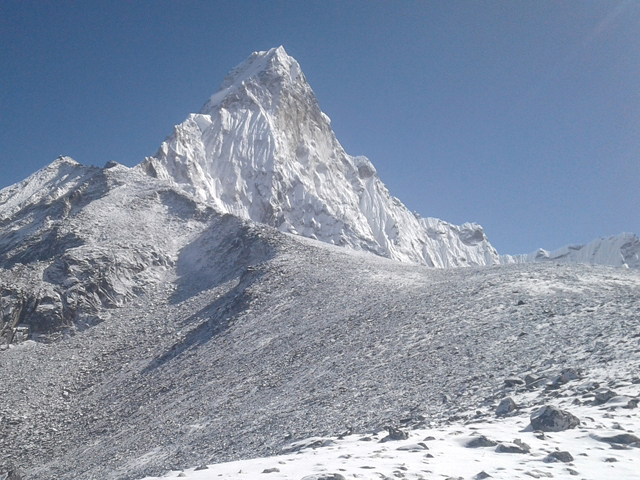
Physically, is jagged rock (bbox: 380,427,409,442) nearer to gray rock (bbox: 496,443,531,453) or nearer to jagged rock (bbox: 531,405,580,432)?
gray rock (bbox: 496,443,531,453)

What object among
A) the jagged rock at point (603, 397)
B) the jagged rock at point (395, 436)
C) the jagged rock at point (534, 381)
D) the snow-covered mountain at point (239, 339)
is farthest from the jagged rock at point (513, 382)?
the jagged rock at point (395, 436)

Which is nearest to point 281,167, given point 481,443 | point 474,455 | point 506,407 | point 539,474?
point 506,407

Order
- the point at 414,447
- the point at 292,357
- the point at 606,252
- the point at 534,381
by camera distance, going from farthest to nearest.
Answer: the point at 606,252 < the point at 292,357 < the point at 534,381 < the point at 414,447

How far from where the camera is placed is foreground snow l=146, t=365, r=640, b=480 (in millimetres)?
7945

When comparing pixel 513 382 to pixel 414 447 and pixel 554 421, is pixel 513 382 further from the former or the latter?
pixel 414 447

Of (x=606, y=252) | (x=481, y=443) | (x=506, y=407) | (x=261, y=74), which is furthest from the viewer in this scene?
(x=606, y=252)

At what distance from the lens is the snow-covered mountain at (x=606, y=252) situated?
167 meters

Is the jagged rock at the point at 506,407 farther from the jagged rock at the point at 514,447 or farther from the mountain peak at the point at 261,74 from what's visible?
the mountain peak at the point at 261,74

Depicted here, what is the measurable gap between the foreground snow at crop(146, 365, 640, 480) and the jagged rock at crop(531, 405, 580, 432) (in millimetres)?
182

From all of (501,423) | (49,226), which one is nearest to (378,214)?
(49,226)

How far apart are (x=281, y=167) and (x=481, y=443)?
296 feet

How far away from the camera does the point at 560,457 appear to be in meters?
8.26

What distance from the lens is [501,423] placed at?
10.9 m

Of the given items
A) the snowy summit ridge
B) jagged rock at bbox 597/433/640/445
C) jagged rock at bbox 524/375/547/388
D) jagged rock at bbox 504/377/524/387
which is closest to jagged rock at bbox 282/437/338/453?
jagged rock at bbox 504/377/524/387
